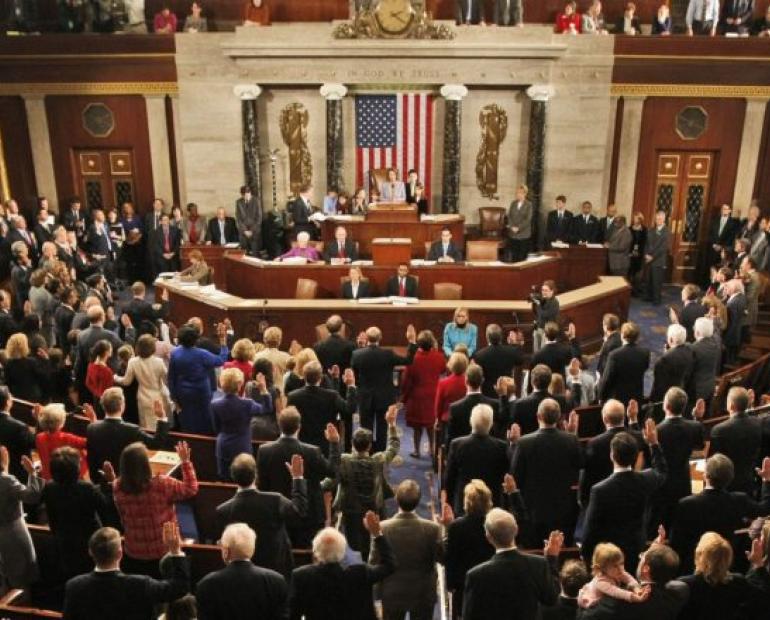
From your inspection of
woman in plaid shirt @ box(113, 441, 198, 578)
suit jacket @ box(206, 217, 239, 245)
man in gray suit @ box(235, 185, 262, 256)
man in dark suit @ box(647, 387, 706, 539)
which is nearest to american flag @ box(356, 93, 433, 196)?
man in gray suit @ box(235, 185, 262, 256)

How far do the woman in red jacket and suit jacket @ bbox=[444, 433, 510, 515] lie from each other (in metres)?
1.99

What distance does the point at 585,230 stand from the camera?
13648 millimetres

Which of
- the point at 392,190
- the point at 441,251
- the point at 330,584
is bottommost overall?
the point at 441,251

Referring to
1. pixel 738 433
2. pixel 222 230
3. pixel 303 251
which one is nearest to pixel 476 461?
pixel 738 433

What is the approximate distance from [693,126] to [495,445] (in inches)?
434

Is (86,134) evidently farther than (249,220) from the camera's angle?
Yes

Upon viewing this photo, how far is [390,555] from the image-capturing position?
401 cm

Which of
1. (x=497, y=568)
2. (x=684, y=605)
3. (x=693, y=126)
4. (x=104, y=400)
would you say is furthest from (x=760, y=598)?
(x=693, y=126)

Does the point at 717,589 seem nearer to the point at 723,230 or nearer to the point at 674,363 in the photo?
the point at 674,363

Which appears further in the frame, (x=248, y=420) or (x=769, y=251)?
(x=769, y=251)

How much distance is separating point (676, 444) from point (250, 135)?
35.1 ft

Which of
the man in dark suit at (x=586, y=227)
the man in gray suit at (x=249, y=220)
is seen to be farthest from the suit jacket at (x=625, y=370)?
the man in gray suit at (x=249, y=220)

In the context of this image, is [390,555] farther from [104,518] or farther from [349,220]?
[349,220]

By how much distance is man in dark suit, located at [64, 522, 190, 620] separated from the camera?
12.0ft
